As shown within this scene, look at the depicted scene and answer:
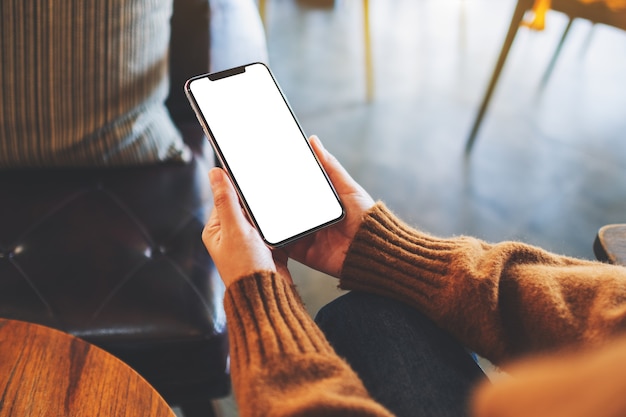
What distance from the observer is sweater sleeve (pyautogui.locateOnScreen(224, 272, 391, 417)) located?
17.3 inches

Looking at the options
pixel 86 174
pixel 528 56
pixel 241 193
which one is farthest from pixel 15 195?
pixel 528 56

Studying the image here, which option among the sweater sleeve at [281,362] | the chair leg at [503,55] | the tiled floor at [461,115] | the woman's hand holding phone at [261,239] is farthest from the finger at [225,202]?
the chair leg at [503,55]

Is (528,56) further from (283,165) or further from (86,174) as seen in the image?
(86,174)

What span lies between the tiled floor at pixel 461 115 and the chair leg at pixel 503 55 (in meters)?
0.06

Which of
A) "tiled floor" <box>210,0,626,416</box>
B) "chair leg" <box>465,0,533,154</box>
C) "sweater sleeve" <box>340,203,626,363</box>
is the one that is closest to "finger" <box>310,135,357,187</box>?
"sweater sleeve" <box>340,203,626,363</box>

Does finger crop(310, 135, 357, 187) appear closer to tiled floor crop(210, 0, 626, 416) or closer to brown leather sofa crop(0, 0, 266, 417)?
brown leather sofa crop(0, 0, 266, 417)

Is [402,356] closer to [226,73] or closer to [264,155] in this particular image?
[264,155]

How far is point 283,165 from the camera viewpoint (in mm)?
748

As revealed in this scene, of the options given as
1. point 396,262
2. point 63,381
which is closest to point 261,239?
point 396,262

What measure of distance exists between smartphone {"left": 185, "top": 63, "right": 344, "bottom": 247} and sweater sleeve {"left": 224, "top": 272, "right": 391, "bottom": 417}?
5.3 inches

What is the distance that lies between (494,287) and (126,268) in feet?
1.80

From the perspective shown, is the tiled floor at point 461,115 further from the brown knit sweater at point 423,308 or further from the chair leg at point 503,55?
the brown knit sweater at point 423,308

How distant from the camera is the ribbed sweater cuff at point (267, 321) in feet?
1.68

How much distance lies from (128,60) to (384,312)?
59cm
